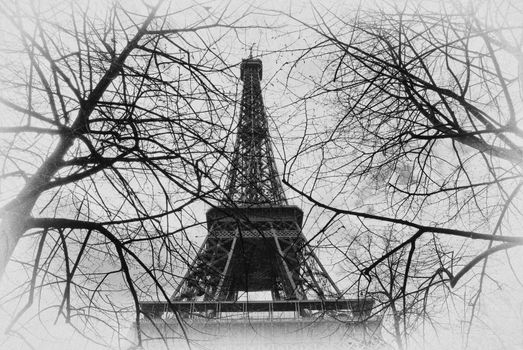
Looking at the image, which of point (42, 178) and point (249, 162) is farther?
point (249, 162)

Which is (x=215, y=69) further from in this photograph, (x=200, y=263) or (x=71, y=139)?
(x=200, y=263)

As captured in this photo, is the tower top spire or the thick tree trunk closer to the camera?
the thick tree trunk

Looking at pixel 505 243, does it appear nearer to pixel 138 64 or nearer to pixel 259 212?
pixel 259 212

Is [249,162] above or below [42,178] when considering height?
above

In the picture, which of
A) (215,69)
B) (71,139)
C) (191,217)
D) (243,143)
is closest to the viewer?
(71,139)

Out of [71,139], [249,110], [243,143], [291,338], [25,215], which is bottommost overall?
[291,338]

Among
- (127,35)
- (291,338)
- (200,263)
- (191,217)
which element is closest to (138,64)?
(127,35)

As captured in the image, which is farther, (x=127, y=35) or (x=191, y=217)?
(x=191, y=217)

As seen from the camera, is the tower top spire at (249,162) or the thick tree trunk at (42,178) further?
the tower top spire at (249,162)

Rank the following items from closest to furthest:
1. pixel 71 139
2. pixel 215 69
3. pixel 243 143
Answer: pixel 71 139
pixel 215 69
pixel 243 143

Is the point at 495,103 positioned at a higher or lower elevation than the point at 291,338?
higher
